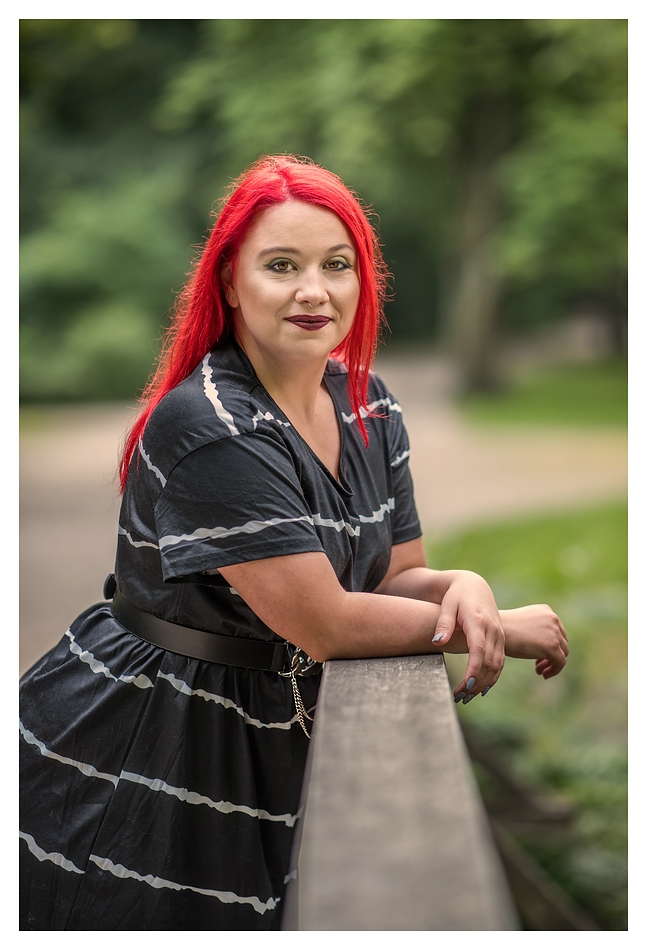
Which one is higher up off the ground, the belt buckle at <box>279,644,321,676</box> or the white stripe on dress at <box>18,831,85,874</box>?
the belt buckle at <box>279,644,321,676</box>

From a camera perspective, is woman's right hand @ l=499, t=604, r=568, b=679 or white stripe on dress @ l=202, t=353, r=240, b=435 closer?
white stripe on dress @ l=202, t=353, r=240, b=435

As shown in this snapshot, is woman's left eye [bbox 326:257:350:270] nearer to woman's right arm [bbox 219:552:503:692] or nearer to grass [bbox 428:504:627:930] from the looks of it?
woman's right arm [bbox 219:552:503:692]

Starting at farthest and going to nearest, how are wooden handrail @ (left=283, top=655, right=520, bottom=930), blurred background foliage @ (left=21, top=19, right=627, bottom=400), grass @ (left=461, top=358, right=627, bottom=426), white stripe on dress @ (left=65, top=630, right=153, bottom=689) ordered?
grass @ (left=461, top=358, right=627, bottom=426), blurred background foliage @ (left=21, top=19, right=627, bottom=400), white stripe on dress @ (left=65, top=630, right=153, bottom=689), wooden handrail @ (left=283, top=655, right=520, bottom=930)

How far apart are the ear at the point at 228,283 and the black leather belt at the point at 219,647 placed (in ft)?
1.66

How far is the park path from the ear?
4440 mm

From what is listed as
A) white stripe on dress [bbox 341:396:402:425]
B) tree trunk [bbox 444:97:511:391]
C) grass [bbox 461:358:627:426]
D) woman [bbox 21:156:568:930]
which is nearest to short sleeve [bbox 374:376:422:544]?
white stripe on dress [bbox 341:396:402:425]

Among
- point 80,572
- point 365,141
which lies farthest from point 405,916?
point 365,141

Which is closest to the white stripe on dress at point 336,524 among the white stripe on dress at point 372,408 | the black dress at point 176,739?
the black dress at point 176,739

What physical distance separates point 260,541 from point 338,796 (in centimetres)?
43

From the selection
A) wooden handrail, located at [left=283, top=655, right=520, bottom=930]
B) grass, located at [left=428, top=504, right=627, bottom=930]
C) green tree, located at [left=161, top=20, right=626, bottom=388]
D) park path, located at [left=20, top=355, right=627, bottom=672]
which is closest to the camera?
wooden handrail, located at [left=283, top=655, right=520, bottom=930]

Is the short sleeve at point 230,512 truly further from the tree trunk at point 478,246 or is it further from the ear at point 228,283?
the tree trunk at point 478,246

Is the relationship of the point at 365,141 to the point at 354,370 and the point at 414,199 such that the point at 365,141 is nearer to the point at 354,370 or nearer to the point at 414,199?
the point at 414,199

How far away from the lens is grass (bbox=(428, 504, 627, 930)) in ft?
15.6

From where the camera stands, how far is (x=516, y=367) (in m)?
14.2
